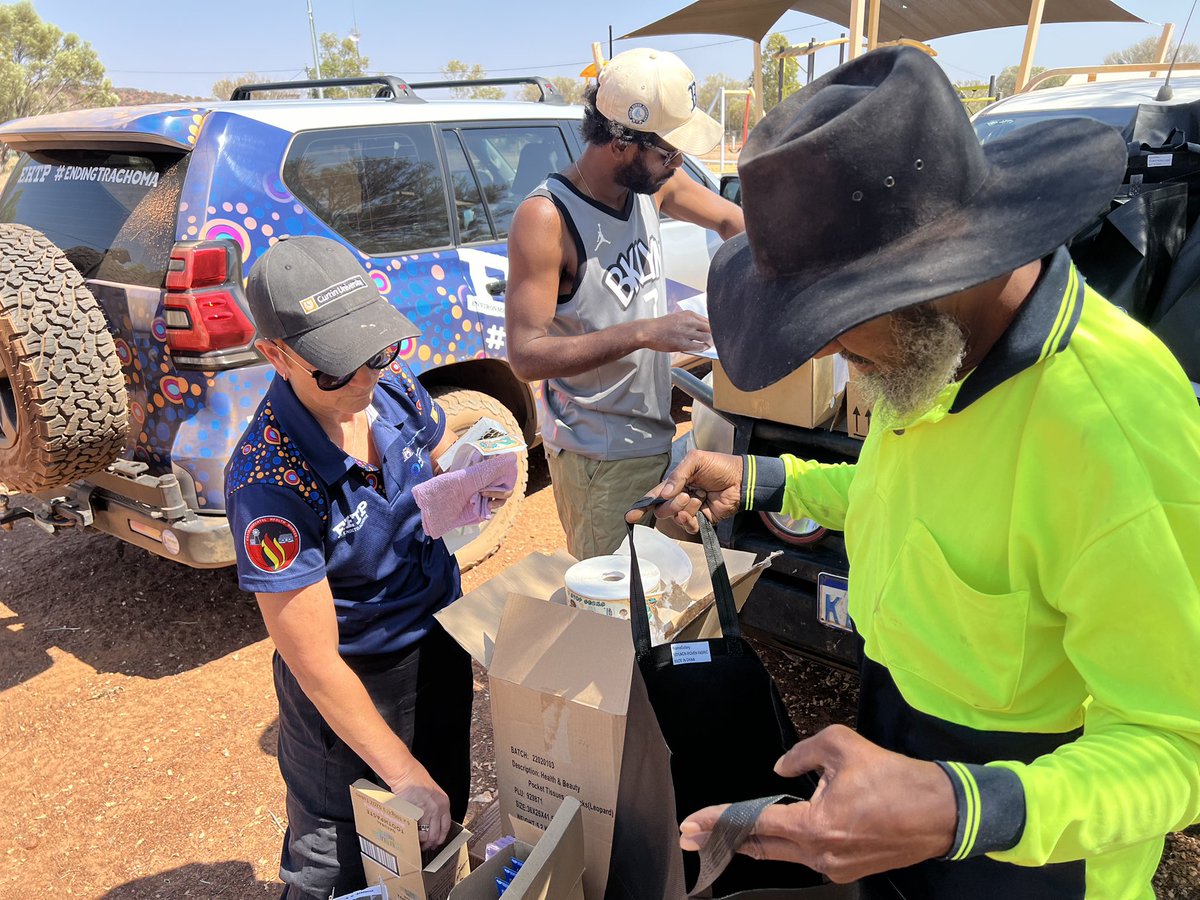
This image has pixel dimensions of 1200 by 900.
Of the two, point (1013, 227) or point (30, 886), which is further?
point (30, 886)

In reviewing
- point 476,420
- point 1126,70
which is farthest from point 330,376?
point 1126,70

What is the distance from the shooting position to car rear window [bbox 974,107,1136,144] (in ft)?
11.6

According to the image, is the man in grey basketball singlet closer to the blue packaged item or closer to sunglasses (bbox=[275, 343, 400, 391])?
sunglasses (bbox=[275, 343, 400, 391])

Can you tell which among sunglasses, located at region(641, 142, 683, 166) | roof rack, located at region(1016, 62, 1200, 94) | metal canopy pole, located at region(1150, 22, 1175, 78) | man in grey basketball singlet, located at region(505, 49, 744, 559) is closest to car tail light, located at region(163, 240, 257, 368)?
man in grey basketball singlet, located at region(505, 49, 744, 559)

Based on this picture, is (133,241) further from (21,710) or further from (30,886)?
(30,886)

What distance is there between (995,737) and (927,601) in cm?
20

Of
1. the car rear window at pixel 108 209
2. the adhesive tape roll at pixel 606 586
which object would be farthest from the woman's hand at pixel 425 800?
the car rear window at pixel 108 209

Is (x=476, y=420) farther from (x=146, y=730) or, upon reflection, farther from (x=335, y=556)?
(x=335, y=556)

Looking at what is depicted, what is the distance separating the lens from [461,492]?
1.76 metres

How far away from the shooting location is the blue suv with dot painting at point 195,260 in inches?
123

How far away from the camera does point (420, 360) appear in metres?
3.84

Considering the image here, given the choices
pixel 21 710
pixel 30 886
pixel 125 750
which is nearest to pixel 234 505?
pixel 30 886

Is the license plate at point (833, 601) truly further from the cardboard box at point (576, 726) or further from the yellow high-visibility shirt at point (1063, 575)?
the yellow high-visibility shirt at point (1063, 575)

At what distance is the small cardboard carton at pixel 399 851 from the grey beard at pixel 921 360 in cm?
111
